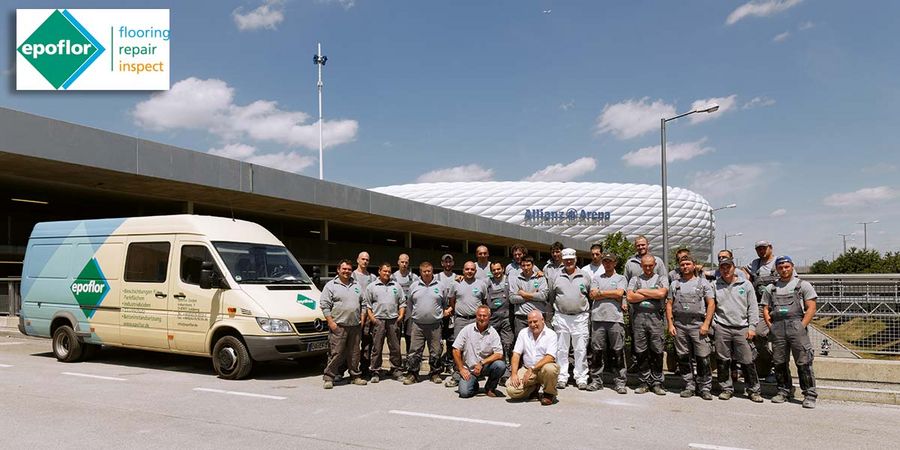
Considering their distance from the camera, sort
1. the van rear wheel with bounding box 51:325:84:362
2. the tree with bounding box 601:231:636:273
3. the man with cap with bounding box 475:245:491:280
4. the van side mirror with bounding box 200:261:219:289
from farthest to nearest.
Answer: the tree with bounding box 601:231:636:273
the van rear wheel with bounding box 51:325:84:362
the man with cap with bounding box 475:245:491:280
the van side mirror with bounding box 200:261:219:289

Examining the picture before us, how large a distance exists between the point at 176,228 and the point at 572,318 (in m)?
5.91

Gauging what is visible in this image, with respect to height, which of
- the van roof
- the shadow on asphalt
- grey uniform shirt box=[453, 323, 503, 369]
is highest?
the van roof

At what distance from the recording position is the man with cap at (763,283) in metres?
8.21

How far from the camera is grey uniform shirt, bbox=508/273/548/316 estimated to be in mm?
8734

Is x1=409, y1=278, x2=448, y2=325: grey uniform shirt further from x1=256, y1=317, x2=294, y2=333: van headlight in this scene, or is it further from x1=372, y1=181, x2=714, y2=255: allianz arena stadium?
x1=372, y1=181, x2=714, y2=255: allianz arena stadium

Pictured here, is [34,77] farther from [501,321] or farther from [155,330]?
[501,321]

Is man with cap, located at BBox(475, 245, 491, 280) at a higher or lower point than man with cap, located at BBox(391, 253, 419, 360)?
higher

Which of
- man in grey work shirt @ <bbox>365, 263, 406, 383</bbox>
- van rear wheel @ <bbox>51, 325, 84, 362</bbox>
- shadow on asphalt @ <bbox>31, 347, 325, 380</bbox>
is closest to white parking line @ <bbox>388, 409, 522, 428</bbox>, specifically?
man in grey work shirt @ <bbox>365, 263, 406, 383</bbox>

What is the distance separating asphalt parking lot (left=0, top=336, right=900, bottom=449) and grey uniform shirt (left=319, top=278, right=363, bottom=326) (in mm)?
909

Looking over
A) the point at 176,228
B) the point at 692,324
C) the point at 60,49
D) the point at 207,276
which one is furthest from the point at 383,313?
the point at 60,49

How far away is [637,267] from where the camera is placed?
8.58 metres

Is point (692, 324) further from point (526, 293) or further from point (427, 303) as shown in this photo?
point (427, 303)

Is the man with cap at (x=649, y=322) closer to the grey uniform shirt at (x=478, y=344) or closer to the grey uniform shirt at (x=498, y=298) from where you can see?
the grey uniform shirt at (x=498, y=298)

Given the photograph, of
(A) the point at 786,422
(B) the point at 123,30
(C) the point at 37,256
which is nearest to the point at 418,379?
(A) the point at 786,422
